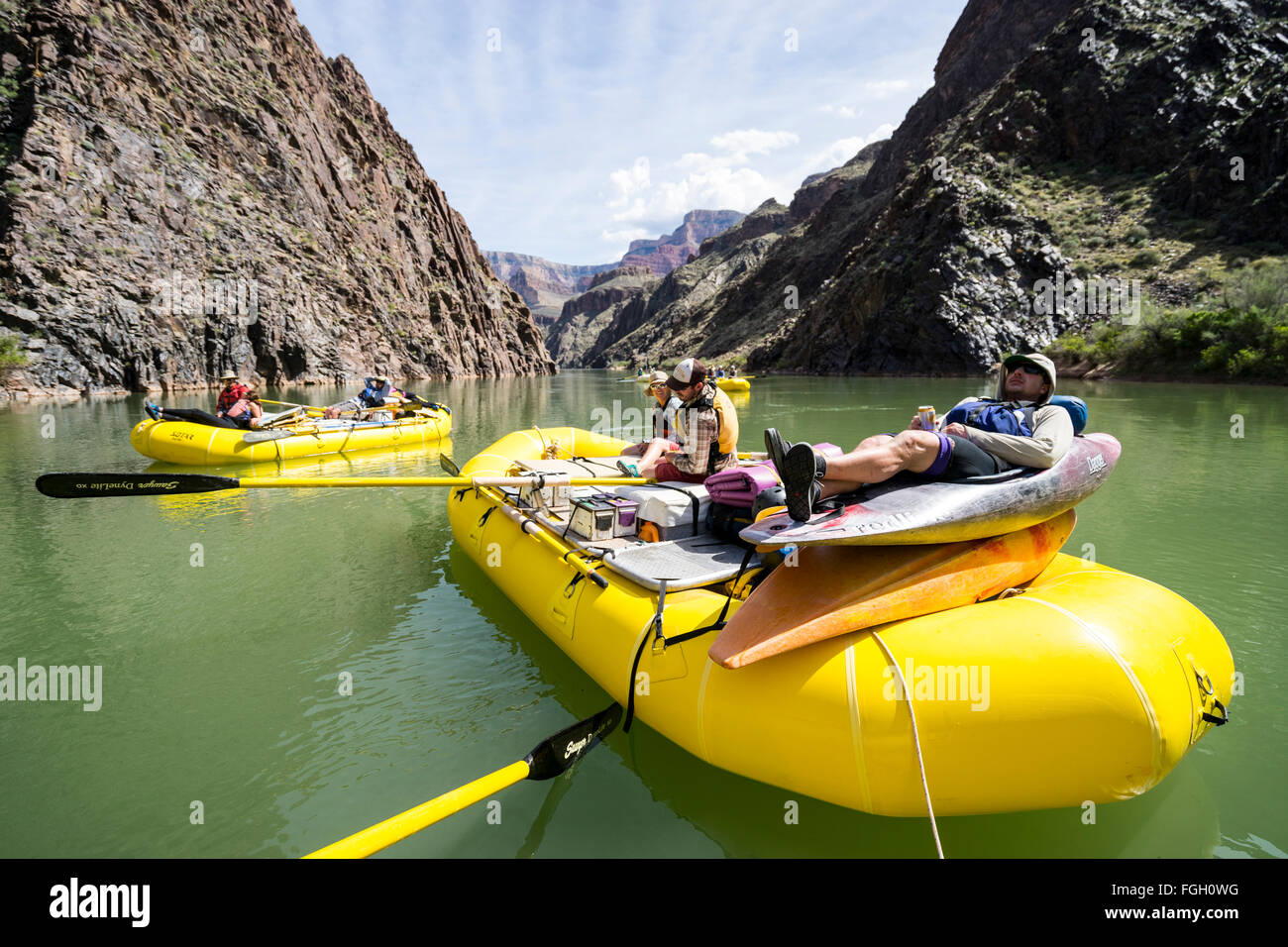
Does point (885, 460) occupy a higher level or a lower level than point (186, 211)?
lower

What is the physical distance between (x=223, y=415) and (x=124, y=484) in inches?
408

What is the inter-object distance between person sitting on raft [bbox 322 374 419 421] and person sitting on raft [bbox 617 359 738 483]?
12.1 metres

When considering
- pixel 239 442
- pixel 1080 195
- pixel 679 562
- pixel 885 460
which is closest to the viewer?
pixel 885 460

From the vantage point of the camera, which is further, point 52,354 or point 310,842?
point 52,354

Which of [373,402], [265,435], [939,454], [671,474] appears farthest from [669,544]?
A: [373,402]

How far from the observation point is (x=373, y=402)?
57.0 ft

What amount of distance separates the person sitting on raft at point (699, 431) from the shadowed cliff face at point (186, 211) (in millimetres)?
35675

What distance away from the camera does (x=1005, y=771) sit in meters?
2.97

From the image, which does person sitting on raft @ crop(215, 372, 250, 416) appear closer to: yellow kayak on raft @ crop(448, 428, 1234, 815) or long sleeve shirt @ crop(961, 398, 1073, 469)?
yellow kayak on raft @ crop(448, 428, 1234, 815)

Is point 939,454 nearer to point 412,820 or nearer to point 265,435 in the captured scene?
point 412,820

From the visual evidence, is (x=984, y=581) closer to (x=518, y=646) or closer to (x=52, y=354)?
(x=518, y=646)

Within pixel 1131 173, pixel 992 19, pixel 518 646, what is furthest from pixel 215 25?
pixel 992 19

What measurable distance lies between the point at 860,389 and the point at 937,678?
1548 inches
